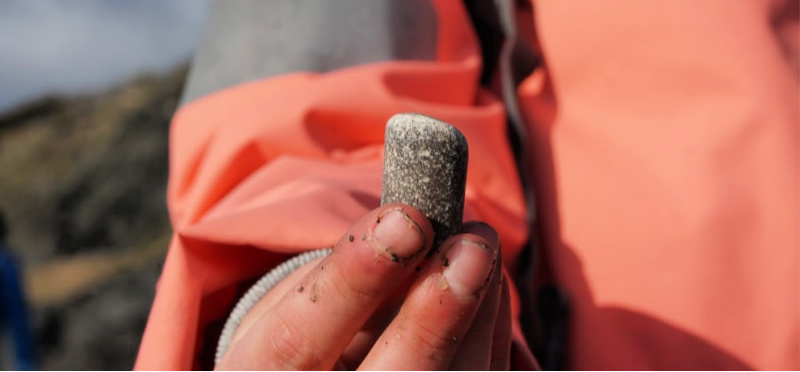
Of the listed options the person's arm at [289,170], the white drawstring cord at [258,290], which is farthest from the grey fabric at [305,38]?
the white drawstring cord at [258,290]

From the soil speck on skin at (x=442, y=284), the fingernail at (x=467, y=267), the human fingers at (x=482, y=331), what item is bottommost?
the human fingers at (x=482, y=331)

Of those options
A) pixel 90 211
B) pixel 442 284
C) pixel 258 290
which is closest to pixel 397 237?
pixel 442 284

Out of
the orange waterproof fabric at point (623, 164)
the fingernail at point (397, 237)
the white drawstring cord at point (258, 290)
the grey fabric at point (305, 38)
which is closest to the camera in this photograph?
the fingernail at point (397, 237)

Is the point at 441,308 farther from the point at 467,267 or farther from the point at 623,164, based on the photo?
the point at 623,164

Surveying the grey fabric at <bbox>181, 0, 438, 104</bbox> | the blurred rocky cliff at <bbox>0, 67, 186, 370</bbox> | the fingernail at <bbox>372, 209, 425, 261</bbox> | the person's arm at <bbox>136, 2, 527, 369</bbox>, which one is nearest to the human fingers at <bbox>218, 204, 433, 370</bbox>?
the fingernail at <bbox>372, 209, 425, 261</bbox>

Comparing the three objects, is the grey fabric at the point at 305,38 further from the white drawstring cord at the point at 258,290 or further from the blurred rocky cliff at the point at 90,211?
the blurred rocky cliff at the point at 90,211

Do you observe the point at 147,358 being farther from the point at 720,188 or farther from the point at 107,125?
the point at 107,125
